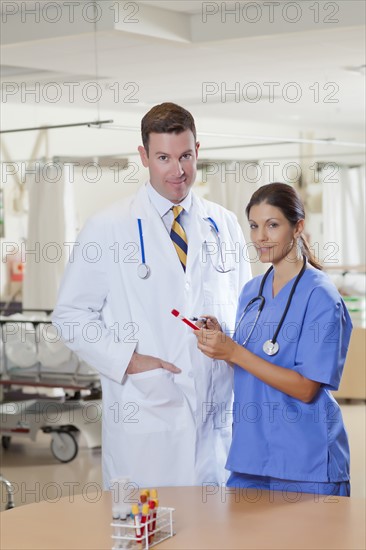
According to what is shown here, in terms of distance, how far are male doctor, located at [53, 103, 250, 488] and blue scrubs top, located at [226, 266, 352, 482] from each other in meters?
0.23

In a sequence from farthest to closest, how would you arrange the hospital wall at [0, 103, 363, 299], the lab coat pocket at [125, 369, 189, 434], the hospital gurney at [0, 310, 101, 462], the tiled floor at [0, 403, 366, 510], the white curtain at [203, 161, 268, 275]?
the hospital wall at [0, 103, 363, 299] < the white curtain at [203, 161, 268, 275] < the hospital gurney at [0, 310, 101, 462] < the tiled floor at [0, 403, 366, 510] < the lab coat pocket at [125, 369, 189, 434]

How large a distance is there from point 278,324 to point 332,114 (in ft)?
29.3

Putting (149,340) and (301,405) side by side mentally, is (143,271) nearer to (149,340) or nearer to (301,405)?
(149,340)

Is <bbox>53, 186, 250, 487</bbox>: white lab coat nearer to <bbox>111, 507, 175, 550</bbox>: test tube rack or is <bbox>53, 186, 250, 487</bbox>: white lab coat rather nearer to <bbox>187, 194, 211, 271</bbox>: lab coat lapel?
<bbox>187, 194, 211, 271</bbox>: lab coat lapel

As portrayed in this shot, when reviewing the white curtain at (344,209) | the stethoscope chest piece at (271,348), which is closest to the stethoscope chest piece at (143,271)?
the stethoscope chest piece at (271,348)

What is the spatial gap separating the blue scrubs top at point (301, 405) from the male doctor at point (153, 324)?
23 centimetres

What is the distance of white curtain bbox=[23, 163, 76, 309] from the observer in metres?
7.34

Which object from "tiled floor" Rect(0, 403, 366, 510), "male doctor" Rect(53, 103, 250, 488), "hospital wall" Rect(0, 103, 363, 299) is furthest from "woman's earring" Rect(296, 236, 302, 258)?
"hospital wall" Rect(0, 103, 363, 299)

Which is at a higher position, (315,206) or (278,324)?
(315,206)

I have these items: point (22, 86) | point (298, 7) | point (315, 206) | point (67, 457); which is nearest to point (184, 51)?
point (298, 7)

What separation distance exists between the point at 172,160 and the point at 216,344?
0.58m

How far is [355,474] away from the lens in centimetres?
591

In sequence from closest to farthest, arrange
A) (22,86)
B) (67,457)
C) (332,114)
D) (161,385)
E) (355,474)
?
(161,385), (355,474), (67,457), (22,86), (332,114)

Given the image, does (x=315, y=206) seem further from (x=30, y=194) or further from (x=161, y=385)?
(x=161, y=385)
